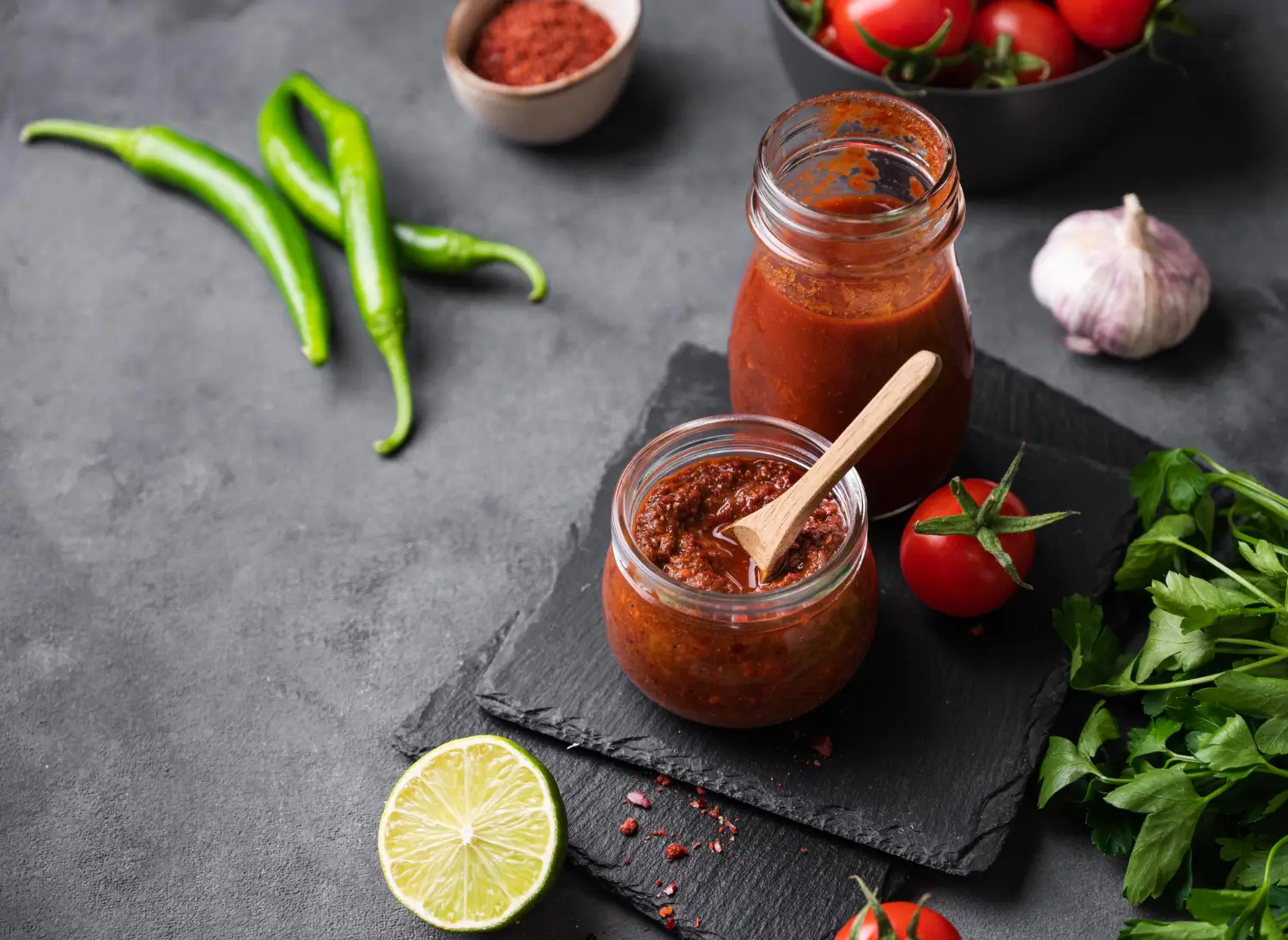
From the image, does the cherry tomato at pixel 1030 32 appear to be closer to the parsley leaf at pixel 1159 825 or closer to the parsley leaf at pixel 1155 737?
the parsley leaf at pixel 1155 737

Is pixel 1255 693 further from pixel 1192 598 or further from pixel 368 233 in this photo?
pixel 368 233

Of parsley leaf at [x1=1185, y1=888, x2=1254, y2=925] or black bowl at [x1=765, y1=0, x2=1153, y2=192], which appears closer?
parsley leaf at [x1=1185, y1=888, x2=1254, y2=925]

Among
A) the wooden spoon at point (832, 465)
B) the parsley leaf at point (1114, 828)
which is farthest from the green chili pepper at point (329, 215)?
the parsley leaf at point (1114, 828)

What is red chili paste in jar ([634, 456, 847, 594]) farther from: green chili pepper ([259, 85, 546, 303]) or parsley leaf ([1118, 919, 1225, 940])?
green chili pepper ([259, 85, 546, 303])

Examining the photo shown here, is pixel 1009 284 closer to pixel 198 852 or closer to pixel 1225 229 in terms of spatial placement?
pixel 1225 229

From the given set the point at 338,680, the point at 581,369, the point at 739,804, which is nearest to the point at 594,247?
the point at 581,369

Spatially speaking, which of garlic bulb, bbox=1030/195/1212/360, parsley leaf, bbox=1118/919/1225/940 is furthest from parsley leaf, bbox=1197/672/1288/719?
garlic bulb, bbox=1030/195/1212/360
